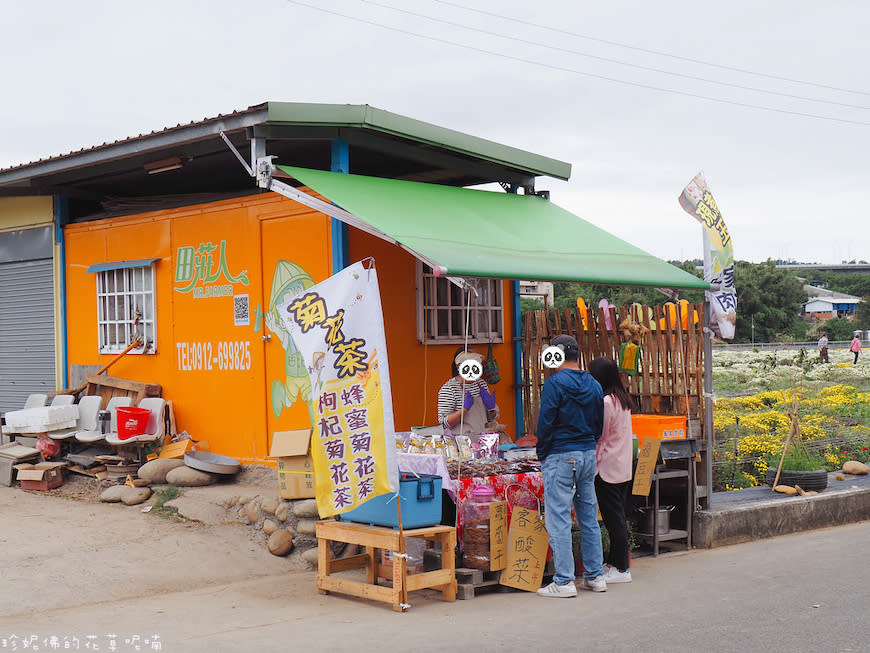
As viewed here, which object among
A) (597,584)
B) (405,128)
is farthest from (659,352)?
(405,128)

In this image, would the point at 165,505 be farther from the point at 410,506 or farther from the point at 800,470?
the point at 800,470

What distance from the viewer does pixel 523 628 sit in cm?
623

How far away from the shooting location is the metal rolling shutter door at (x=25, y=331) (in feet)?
42.2

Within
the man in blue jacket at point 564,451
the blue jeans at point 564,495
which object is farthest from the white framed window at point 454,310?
the blue jeans at point 564,495

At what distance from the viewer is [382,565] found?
24.3 feet

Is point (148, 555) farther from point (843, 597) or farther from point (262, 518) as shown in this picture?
point (843, 597)

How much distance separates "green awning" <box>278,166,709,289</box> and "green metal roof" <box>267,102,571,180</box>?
1.43 ft

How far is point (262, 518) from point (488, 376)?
306 centimetres

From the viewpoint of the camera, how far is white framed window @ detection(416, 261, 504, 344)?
1030 centimetres

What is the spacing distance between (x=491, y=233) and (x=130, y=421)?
4759 millimetres

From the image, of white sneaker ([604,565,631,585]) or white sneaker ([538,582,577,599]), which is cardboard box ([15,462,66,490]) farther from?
white sneaker ([604,565,631,585])

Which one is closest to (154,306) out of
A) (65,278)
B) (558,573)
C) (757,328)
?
(65,278)

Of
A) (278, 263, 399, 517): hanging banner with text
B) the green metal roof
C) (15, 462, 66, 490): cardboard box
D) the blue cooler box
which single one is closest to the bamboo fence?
the green metal roof

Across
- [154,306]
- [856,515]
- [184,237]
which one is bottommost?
[856,515]
